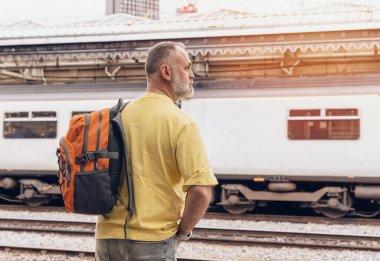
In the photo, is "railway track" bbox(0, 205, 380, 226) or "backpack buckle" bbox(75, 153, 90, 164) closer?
"backpack buckle" bbox(75, 153, 90, 164)

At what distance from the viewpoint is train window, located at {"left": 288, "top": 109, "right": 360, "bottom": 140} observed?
1078 cm

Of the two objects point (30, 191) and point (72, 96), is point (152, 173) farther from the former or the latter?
point (30, 191)

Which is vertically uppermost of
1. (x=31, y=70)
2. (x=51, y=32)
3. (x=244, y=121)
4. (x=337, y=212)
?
(x=51, y=32)

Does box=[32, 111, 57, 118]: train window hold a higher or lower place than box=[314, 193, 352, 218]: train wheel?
higher

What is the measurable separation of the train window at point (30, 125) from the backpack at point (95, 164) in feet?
33.0

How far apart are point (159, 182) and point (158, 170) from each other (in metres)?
0.05

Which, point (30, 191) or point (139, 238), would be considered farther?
point (30, 191)

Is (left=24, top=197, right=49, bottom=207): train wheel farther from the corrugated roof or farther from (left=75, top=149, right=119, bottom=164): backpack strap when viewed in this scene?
(left=75, top=149, right=119, bottom=164): backpack strap

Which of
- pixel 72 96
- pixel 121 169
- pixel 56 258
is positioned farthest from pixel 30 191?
pixel 121 169

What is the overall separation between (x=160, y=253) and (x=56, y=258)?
557cm

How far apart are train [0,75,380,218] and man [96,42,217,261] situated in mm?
8566

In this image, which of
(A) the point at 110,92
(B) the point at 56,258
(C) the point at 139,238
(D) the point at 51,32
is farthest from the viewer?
(D) the point at 51,32

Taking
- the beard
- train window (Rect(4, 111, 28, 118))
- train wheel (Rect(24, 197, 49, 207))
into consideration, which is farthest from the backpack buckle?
train wheel (Rect(24, 197, 49, 207))

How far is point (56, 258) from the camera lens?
7805 millimetres
